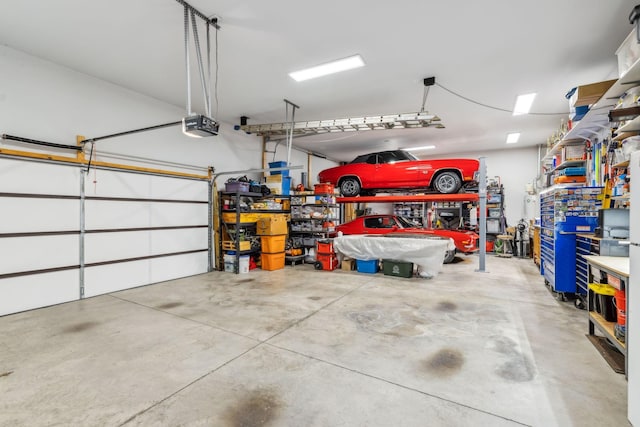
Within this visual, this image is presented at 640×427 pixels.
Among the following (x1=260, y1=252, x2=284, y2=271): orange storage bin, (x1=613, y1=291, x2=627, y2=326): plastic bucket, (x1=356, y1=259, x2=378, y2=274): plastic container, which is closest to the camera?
(x1=613, y1=291, x2=627, y2=326): plastic bucket

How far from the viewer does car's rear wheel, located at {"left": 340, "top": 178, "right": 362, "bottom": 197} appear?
7716 millimetres

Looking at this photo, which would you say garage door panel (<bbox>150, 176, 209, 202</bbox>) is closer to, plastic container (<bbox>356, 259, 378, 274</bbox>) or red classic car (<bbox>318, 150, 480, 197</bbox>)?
red classic car (<bbox>318, 150, 480, 197</bbox>)

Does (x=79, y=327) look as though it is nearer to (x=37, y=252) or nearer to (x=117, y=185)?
(x=37, y=252)

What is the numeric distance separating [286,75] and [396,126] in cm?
240

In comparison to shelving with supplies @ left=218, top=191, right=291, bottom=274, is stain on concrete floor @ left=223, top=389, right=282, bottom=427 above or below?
below

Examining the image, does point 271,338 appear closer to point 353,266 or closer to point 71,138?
point 353,266

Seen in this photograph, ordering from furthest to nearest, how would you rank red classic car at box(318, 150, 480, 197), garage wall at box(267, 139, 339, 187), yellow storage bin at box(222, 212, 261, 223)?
garage wall at box(267, 139, 339, 187)
red classic car at box(318, 150, 480, 197)
yellow storage bin at box(222, 212, 261, 223)

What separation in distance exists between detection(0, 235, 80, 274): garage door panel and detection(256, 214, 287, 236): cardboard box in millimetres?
3067

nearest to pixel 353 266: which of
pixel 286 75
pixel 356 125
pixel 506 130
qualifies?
pixel 356 125

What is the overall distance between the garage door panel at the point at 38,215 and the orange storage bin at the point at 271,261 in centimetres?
327

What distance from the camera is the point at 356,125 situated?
5789 millimetres

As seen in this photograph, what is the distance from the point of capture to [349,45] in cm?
363

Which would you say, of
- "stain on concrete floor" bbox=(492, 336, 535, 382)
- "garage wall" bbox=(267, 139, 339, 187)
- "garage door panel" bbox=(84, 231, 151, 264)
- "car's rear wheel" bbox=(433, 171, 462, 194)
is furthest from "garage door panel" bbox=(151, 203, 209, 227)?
"stain on concrete floor" bbox=(492, 336, 535, 382)

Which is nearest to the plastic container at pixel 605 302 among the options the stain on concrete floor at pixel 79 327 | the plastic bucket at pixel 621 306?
the plastic bucket at pixel 621 306
